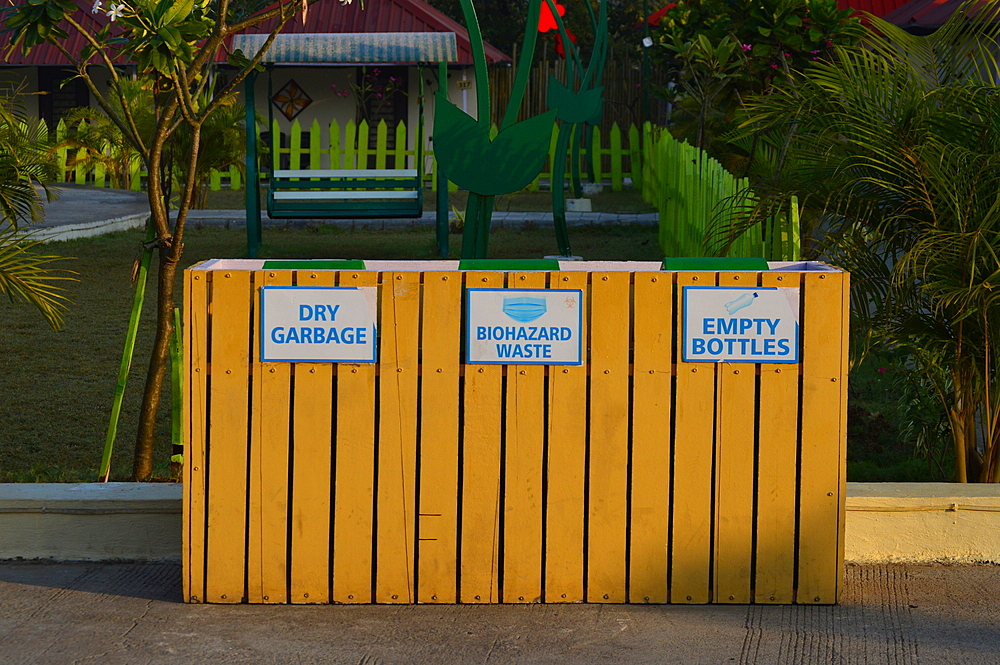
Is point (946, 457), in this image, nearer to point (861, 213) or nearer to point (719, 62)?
point (861, 213)

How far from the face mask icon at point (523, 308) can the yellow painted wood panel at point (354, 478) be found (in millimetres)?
408

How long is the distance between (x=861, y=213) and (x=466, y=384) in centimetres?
192

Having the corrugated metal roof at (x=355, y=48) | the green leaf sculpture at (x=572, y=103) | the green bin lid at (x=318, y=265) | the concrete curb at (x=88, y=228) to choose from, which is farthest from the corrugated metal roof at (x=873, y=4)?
the green bin lid at (x=318, y=265)

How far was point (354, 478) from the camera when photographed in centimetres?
366

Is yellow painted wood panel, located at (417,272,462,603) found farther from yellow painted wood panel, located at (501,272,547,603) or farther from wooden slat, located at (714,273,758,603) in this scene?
wooden slat, located at (714,273,758,603)

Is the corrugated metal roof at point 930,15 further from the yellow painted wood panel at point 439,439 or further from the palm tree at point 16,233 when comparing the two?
the yellow painted wood panel at point 439,439

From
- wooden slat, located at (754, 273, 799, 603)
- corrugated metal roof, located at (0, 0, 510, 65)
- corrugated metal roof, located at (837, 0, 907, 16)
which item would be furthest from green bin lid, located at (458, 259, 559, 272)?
corrugated metal roof, located at (0, 0, 510, 65)

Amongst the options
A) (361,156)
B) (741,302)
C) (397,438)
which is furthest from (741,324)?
(361,156)

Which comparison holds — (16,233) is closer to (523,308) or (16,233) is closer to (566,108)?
(523,308)

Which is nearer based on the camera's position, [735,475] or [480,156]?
[735,475]

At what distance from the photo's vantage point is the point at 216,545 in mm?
3684

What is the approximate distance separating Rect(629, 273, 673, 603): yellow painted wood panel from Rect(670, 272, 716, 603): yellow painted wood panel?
32 millimetres

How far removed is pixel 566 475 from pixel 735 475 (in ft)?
1.70

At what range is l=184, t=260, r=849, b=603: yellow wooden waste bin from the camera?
11.8ft
